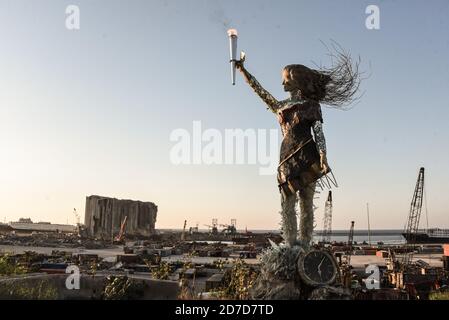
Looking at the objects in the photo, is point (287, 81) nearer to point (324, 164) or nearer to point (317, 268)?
point (324, 164)

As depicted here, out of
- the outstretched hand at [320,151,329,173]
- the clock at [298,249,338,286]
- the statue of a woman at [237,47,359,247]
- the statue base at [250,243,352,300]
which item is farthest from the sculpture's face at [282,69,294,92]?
the clock at [298,249,338,286]

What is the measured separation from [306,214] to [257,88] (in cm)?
292

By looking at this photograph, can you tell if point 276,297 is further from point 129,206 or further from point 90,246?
point 129,206

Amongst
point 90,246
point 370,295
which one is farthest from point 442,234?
point 370,295

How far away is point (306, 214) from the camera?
815 cm

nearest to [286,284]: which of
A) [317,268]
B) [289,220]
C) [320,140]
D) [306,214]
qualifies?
[317,268]

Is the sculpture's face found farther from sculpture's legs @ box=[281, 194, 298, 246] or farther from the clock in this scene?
the clock

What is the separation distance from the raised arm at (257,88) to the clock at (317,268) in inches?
125

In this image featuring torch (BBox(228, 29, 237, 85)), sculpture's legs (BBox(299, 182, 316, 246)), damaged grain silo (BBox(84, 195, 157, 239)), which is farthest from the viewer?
damaged grain silo (BBox(84, 195, 157, 239))

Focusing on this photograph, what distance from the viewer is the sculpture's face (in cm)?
865

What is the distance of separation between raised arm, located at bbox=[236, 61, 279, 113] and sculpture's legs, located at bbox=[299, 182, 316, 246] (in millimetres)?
1936

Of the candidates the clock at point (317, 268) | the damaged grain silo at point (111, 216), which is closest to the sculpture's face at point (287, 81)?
the clock at point (317, 268)

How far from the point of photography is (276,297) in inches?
284
